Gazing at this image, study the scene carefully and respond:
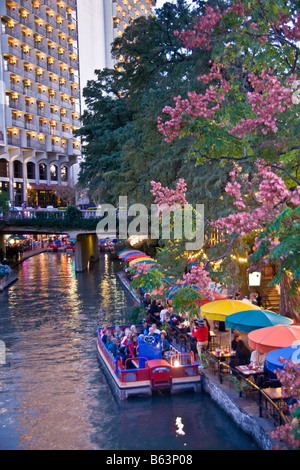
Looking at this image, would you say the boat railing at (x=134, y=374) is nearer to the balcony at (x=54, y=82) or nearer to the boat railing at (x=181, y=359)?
the boat railing at (x=181, y=359)

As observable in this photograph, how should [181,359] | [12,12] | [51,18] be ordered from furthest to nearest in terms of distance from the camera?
1. [51,18]
2. [12,12]
3. [181,359]

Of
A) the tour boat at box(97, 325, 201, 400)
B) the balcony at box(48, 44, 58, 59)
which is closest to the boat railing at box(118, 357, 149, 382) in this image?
the tour boat at box(97, 325, 201, 400)

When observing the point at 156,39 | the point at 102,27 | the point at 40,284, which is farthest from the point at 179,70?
the point at 102,27

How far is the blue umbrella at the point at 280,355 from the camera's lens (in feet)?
36.8

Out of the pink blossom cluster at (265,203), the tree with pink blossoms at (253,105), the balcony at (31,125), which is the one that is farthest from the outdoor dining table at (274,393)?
the balcony at (31,125)

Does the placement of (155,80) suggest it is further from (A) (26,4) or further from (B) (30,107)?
(A) (26,4)

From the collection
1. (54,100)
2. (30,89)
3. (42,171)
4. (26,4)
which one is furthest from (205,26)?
(54,100)

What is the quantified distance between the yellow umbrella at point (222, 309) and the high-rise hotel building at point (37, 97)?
55.5 metres

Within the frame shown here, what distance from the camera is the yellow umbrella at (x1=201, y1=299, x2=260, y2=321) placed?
1644 centimetres

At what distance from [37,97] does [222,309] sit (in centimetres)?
6587

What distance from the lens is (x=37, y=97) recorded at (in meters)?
75.9

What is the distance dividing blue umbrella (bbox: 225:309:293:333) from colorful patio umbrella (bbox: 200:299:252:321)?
1.18 meters

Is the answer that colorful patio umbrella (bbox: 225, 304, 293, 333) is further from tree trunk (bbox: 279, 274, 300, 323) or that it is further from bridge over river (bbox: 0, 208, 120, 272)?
bridge over river (bbox: 0, 208, 120, 272)
